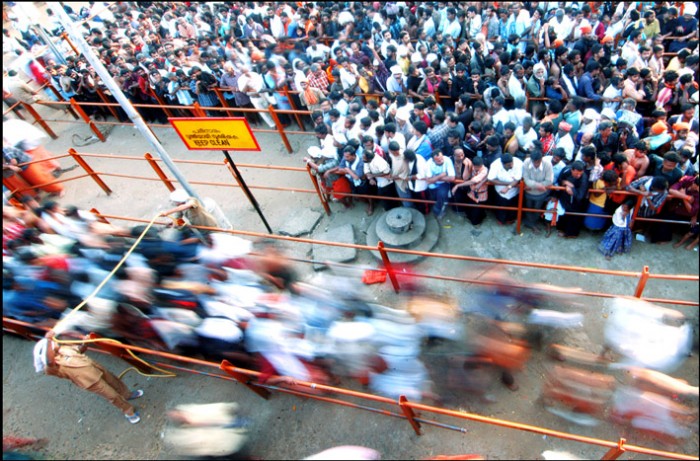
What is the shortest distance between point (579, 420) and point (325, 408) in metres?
2.57

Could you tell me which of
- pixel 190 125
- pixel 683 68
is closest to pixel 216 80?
pixel 190 125

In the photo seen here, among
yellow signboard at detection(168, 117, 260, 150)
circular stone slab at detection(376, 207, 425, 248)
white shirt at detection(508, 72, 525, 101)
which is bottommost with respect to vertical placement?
circular stone slab at detection(376, 207, 425, 248)

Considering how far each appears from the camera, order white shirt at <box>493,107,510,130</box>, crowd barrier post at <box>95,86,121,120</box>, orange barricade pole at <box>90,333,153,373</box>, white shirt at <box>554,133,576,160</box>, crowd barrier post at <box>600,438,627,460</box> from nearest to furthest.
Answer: crowd barrier post at <box>600,438,627,460</box> < orange barricade pole at <box>90,333,153,373</box> < white shirt at <box>554,133,576,160</box> < white shirt at <box>493,107,510,130</box> < crowd barrier post at <box>95,86,121,120</box>

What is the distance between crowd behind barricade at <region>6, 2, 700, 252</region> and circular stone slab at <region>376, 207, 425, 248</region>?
1.32 feet

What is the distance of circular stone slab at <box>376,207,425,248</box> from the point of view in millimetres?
6305

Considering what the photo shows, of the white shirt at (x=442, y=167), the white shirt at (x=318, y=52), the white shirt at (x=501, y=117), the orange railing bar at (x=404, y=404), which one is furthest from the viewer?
the white shirt at (x=318, y=52)

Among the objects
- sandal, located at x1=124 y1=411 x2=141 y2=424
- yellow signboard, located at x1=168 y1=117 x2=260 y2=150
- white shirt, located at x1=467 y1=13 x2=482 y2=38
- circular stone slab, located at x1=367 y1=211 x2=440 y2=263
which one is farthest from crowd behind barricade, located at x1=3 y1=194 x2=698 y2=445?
white shirt, located at x1=467 y1=13 x2=482 y2=38

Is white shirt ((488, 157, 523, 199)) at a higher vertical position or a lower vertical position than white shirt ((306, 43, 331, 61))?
lower

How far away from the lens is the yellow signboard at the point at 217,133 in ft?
18.3

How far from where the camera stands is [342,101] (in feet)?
25.4

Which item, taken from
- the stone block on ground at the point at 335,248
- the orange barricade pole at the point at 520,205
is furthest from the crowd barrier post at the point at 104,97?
the orange barricade pole at the point at 520,205

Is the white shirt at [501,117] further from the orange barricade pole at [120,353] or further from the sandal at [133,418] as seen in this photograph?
the sandal at [133,418]

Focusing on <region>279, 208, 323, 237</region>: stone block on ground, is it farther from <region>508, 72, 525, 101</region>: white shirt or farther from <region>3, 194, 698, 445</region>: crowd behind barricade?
<region>508, 72, 525, 101</region>: white shirt

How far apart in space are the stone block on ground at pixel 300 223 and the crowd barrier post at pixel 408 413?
12.3 feet
